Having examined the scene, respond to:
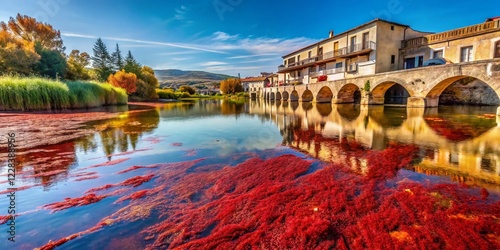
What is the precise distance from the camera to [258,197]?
318 centimetres

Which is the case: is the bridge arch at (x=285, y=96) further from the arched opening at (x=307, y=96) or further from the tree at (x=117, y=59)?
the tree at (x=117, y=59)

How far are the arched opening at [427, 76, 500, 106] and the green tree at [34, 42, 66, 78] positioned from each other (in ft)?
138

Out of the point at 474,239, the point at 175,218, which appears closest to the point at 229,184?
the point at 175,218

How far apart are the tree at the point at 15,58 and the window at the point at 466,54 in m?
39.2

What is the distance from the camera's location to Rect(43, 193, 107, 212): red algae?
294 centimetres

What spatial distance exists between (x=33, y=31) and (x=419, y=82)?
181 feet

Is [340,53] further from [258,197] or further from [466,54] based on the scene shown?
[258,197]

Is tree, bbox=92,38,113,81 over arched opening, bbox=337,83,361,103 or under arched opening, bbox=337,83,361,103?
over

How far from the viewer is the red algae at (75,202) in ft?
9.63

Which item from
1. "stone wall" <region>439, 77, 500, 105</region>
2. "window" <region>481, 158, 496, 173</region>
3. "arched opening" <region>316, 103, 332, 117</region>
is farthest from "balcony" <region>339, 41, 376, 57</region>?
"window" <region>481, 158, 496, 173</region>

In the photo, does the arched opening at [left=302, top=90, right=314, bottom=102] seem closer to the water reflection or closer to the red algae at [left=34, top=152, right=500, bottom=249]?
the water reflection

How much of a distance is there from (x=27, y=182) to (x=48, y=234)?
87.0 inches

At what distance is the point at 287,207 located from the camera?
2.87m

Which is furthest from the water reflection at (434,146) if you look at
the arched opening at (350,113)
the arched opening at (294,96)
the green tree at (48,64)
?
the green tree at (48,64)
